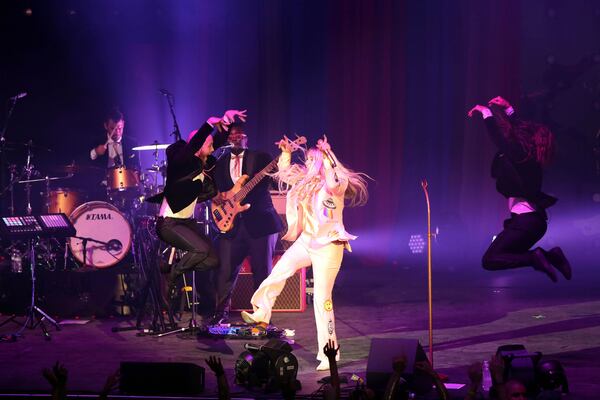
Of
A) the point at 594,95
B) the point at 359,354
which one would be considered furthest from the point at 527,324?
the point at 594,95

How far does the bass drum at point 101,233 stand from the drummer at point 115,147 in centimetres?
173

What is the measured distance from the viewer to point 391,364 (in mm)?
7328

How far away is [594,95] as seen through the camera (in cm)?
1736

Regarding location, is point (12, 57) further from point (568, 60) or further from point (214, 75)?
point (568, 60)

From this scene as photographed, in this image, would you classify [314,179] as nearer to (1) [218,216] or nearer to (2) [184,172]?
(2) [184,172]

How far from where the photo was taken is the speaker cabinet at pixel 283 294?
40.2 feet

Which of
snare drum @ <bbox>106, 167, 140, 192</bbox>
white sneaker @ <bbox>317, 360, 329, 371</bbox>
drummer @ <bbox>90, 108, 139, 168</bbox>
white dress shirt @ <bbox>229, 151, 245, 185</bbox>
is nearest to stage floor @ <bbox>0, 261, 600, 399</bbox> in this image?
white sneaker @ <bbox>317, 360, 329, 371</bbox>

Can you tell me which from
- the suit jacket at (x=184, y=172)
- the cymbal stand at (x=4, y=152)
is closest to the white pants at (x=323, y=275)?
the suit jacket at (x=184, y=172)

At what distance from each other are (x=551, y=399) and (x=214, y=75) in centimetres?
1142

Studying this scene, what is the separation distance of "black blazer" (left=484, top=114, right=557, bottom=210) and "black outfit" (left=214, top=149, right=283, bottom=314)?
335cm

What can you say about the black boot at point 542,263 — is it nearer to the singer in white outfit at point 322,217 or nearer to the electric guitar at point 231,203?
the singer in white outfit at point 322,217

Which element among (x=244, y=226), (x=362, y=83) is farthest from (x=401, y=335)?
(x=362, y=83)

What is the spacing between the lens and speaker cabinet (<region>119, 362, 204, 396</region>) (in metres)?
7.40

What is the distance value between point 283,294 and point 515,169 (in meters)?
4.75
